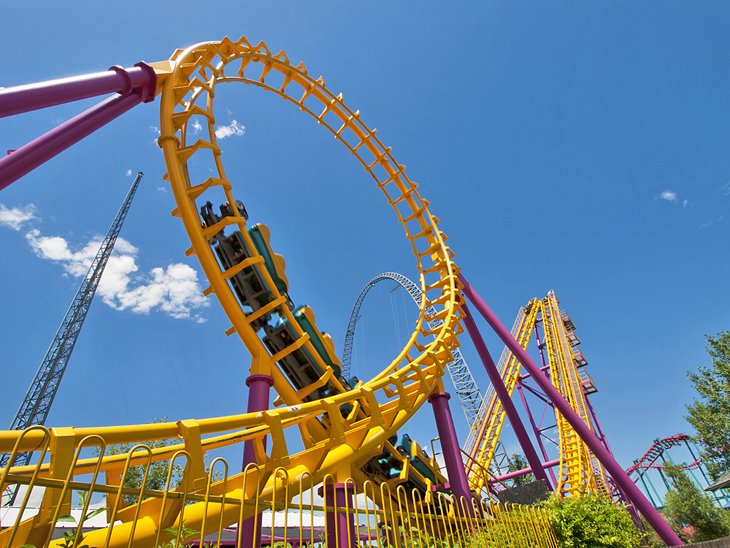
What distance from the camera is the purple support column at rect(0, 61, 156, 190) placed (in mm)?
3818

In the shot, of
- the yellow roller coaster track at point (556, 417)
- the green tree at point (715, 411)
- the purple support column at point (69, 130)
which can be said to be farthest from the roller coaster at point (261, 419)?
the green tree at point (715, 411)

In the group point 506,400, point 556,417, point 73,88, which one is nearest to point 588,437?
point 506,400

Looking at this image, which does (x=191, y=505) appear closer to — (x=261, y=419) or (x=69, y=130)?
(x=261, y=419)

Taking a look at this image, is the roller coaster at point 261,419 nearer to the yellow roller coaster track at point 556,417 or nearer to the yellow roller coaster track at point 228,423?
the yellow roller coaster track at point 228,423

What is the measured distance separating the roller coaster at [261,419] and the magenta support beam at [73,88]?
16 millimetres

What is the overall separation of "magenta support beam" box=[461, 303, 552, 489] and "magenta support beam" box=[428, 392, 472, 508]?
2.72 meters

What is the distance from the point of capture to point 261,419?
144 inches

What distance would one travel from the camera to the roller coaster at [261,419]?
2.43m

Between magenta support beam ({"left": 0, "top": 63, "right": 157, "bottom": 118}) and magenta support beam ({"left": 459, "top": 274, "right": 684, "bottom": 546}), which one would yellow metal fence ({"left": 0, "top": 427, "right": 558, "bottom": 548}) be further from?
magenta support beam ({"left": 459, "top": 274, "right": 684, "bottom": 546})

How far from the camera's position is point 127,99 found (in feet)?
17.4

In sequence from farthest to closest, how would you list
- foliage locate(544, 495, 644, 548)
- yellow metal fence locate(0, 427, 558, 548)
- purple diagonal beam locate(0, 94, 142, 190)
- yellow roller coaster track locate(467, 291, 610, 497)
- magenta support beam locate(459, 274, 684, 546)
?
1. yellow roller coaster track locate(467, 291, 610, 497)
2. magenta support beam locate(459, 274, 684, 546)
3. foliage locate(544, 495, 644, 548)
4. purple diagonal beam locate(0, 94, 142, 190)
5. yellow metal fence locate(0, 427, 558, 548)

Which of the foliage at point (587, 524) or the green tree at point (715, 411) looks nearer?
the foliage at point (587, 524)

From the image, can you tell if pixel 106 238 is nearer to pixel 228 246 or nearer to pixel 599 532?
pixel 228 246

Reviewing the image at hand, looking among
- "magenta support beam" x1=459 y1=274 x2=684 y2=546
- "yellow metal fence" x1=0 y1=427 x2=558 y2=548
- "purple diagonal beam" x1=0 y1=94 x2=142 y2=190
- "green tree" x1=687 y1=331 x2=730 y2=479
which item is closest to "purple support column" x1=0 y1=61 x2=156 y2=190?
"purple diagonal beam" x1=0 y1=94 x2=142 y2=190
